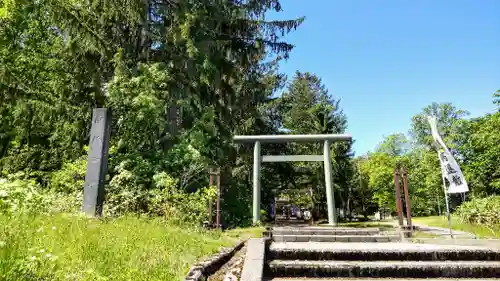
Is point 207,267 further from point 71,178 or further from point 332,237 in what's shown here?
point 71,178

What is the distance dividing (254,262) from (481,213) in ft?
34.4

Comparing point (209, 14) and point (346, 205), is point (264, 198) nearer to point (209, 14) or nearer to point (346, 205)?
point (346, 205)

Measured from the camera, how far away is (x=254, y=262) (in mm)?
4426

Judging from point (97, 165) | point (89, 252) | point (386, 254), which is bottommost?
point (386, 254)

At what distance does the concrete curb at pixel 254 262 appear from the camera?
3.96 m

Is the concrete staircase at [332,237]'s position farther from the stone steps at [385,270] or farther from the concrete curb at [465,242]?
the stone steps at [385,270]

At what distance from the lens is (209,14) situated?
45.1 ft

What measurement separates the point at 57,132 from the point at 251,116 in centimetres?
1017

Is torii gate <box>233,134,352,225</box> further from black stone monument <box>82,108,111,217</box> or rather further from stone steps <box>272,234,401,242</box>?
black stone monument <box>82,108,111,217</box>

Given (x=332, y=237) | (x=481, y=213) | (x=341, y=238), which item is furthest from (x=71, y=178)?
(x=481, y=213)

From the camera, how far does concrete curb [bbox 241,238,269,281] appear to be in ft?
13.0

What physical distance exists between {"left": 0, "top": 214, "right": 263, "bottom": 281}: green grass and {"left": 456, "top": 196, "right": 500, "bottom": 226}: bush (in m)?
9.82

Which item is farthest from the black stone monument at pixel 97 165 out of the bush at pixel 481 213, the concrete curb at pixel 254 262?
the bush at pixel 481 213

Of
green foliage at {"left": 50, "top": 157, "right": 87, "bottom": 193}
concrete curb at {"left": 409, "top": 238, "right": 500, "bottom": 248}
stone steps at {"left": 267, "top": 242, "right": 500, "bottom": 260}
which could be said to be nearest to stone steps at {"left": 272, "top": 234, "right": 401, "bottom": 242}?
concrete curb at {"left": 409, "top": 238, "right": 500, "bottom": 248}
